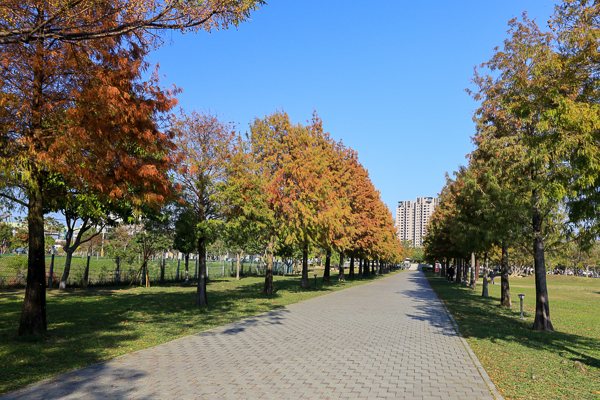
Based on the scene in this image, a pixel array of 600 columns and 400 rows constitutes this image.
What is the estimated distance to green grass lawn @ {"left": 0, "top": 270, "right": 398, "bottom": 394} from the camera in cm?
704

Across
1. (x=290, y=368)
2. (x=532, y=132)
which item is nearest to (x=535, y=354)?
(x=290, y=368)

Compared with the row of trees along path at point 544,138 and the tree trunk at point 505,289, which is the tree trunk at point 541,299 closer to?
the row of trees along path at point 544,138

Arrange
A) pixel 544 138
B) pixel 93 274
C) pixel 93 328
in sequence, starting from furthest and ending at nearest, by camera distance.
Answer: pixel 93 274 < pixel 93 328 < pixel 544 138

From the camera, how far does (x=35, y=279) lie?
9.34 m

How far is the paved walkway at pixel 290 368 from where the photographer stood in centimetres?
583

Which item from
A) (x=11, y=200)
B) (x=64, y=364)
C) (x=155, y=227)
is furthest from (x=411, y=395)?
(x=155, y=227)

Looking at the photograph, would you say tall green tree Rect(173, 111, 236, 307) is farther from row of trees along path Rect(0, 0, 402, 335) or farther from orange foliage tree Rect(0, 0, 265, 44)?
orange foliage tree Rect(0, 0, 265, 44)

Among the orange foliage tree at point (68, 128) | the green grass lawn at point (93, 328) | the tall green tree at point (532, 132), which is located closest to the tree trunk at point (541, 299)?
the tall green tree at point (532, 132)

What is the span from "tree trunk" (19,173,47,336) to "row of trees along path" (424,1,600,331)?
36.9 ft

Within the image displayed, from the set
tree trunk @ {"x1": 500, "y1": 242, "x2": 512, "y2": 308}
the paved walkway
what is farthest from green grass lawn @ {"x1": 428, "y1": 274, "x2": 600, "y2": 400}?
tree trunk @ {"x1": 500, "y1": 242, "x2": 512, "y2": 308}

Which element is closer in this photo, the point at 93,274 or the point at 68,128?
the point at 68,128

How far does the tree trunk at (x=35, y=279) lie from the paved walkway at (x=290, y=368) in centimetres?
307

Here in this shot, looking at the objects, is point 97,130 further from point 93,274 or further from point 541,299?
point 93,274

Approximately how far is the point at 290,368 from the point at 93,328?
633 cm
